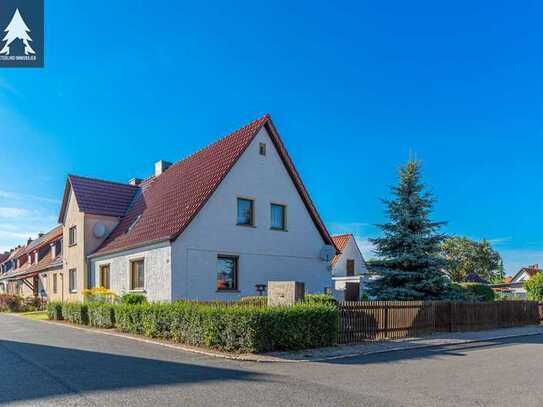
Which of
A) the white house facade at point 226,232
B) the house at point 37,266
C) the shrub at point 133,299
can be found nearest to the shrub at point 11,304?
the house at point 37,266

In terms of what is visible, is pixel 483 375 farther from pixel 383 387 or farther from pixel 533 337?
pixel 533 337

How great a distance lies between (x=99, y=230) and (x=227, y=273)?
9.73 m

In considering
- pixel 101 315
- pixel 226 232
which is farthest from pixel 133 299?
pixel 226 232

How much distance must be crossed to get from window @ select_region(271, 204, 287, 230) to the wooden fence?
7631mm

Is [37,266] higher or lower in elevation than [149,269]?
lower

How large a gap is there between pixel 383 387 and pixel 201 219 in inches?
504

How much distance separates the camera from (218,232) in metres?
20.4

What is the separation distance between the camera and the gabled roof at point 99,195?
27.4m

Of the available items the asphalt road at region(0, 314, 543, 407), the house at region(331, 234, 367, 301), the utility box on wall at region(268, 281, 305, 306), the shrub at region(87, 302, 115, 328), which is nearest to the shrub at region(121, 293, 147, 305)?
the shrub at region(87, 302, 115, 328)

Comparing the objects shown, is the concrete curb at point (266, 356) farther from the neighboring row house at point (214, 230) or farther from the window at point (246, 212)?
the window at point (246, 212)

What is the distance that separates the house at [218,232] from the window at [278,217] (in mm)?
48

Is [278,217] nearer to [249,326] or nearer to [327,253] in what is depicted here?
[327,253]

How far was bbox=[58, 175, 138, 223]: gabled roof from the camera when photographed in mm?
27375

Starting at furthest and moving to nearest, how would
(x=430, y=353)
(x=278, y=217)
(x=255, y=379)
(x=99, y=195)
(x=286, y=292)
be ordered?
(x=99, y=195) → (x=278, y=217) → (x=286, y=292) → (x=430, y=353) → (x=255, y=379)
